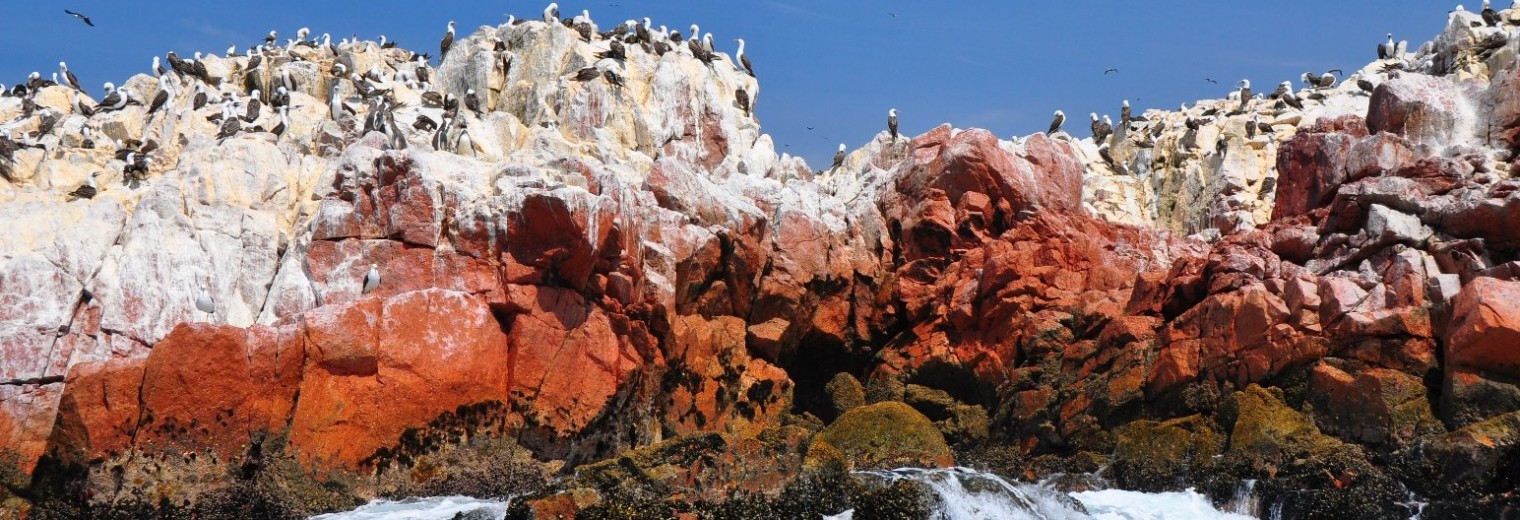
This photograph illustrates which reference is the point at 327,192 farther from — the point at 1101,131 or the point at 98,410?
the point at 1101,131

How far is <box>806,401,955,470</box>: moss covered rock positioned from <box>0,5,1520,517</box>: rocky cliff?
2.9 inches

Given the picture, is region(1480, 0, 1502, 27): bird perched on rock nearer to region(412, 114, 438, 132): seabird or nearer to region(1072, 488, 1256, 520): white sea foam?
region(1072, 488, 1256, 520): white sea foam

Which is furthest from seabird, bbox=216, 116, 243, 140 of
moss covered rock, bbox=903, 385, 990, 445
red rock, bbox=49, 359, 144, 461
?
moss covered rock, bbox=903, 385, 990, 445

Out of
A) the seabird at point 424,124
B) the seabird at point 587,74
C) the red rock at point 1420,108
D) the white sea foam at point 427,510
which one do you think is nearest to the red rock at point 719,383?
the white sea foam at point 427,510

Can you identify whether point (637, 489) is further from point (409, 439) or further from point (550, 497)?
point (409, 439)

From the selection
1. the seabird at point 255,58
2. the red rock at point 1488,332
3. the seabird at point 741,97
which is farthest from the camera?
the seabird at point 741,97

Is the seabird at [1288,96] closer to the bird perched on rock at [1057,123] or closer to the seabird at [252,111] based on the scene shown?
the bird perched on rock at [1057,123]

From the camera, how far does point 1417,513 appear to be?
17.9m

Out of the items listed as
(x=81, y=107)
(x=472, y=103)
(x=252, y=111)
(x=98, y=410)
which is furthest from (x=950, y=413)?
(x=81, y=107)

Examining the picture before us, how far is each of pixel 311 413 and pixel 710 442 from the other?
19.9 ft

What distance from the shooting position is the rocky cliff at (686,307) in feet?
63.5

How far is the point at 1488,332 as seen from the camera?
19.1 metres

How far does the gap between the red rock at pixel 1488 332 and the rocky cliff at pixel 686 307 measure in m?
0.05

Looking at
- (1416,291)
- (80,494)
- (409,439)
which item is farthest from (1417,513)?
(80,494)
